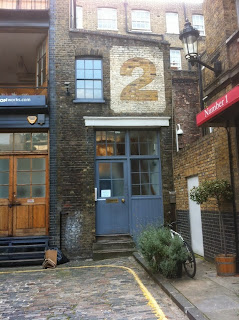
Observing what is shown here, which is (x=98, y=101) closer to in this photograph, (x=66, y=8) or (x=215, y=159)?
(x=66, y=8)

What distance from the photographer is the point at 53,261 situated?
332 inches

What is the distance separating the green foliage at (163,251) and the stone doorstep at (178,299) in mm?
179

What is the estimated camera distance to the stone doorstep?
423 cm

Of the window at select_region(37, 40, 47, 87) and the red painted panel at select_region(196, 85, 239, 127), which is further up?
the window at select_region(37, 40, 47, 87)

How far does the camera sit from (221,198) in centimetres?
680

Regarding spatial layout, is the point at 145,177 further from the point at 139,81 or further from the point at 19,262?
the point at 19,262

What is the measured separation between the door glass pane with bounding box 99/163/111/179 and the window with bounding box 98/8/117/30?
654 inches

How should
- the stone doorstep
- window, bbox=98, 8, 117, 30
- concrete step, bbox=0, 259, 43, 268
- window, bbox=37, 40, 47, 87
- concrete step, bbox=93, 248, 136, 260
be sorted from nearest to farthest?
the stone doorstep
concrete step, bbox=0, 259, 43, 268
concrete step, bbox=93, 248, 136, 260
window, bbox=37, 40, 47, 87
window, bbox=98, 8, 117, 30

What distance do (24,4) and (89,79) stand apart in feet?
11.4

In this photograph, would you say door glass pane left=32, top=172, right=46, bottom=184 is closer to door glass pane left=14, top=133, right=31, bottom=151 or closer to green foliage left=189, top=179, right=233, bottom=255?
door glass pane left=14, top=133, right=31, bottom=151

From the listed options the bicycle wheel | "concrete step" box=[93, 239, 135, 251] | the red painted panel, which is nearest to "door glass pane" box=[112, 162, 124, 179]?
"concrete step" box=[93, 239, 135, 251]

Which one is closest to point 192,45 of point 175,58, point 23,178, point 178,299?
point 178,299

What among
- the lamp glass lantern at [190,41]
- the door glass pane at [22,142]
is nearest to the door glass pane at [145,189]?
the door glass pane at [22,142]

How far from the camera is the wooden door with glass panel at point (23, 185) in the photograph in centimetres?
971
